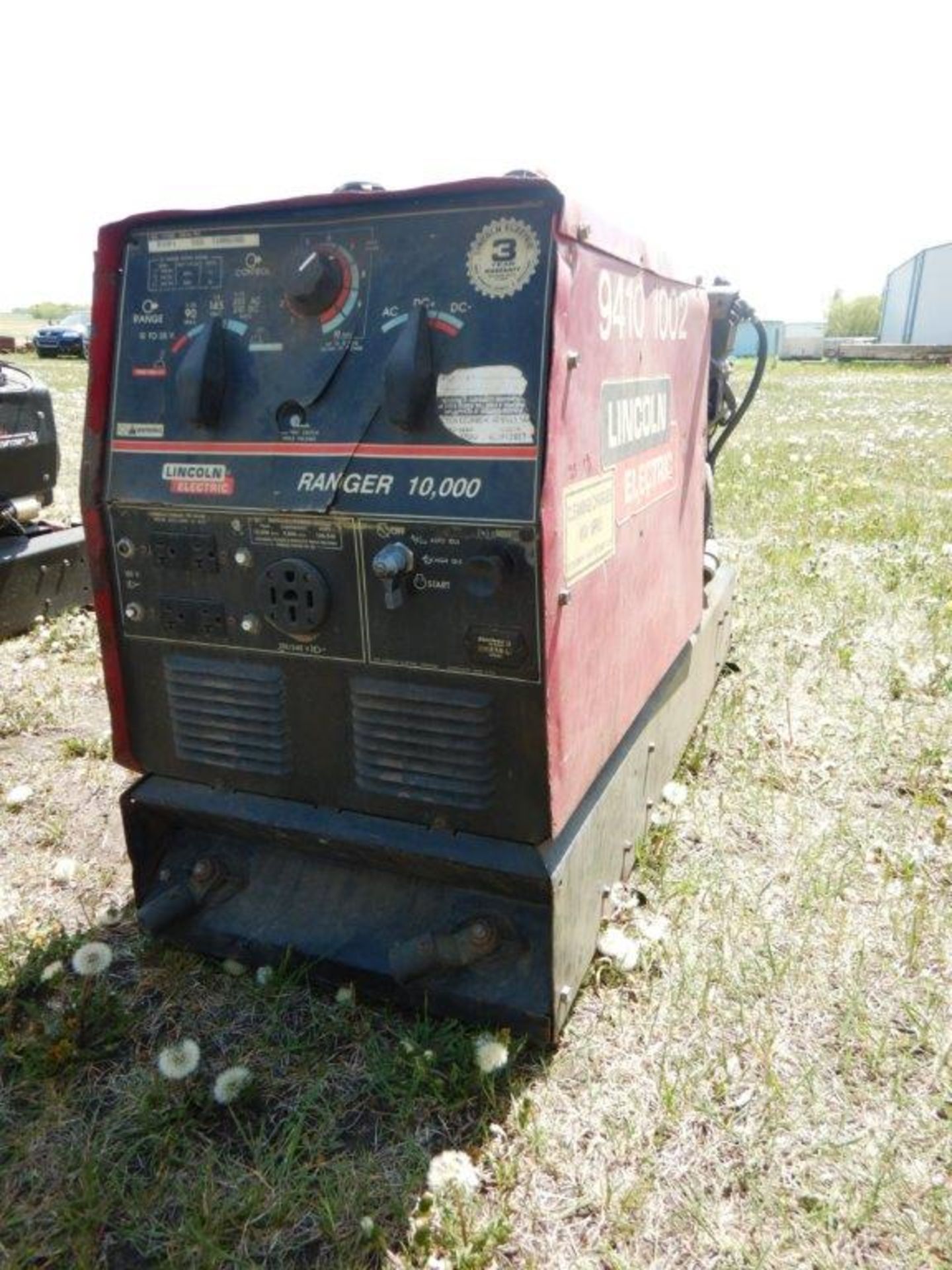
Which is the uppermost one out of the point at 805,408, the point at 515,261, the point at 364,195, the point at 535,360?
the point at 364,195

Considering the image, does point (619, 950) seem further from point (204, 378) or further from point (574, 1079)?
point (204, 378)

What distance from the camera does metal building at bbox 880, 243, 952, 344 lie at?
45188 millimetres

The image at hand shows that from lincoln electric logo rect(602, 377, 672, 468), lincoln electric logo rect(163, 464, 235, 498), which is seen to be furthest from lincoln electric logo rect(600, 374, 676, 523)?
lincoln electric logo rect(163, 464, 235, 498)

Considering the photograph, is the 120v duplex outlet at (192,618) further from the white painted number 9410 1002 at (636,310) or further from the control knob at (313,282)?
the white painted number 9410 1002 at (636,310)

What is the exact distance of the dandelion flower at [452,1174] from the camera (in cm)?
182

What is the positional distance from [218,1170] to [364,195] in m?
1.89

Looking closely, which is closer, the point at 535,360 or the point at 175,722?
the point at 535,360

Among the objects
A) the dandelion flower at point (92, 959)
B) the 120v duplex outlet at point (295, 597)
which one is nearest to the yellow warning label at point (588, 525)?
the 120v duplex outlet at point (295, 597)

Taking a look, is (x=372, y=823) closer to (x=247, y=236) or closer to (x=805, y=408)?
(x=247, y=236)

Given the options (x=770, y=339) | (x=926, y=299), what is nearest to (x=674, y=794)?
(x=770, y=339)

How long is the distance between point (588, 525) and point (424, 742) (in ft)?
1.87

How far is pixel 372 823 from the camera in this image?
2125 mm

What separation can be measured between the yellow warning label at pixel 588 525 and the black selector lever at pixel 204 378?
0.75m

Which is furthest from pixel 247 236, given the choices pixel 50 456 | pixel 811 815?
pixel 50 456
